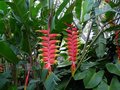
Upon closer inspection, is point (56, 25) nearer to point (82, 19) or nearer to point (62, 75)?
point (82, 19)

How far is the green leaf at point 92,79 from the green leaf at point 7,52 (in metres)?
0.32

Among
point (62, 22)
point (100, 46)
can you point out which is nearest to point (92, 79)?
point (100, 46)

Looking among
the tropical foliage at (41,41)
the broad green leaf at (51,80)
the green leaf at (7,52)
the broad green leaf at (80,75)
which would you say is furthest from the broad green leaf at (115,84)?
the green leaf at (7,52)

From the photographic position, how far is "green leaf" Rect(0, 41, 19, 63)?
3.57 feet

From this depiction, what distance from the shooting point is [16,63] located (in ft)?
3.96

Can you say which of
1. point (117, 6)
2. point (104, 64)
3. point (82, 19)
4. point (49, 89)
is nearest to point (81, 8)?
point (82, 19)

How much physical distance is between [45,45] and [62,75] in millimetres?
542

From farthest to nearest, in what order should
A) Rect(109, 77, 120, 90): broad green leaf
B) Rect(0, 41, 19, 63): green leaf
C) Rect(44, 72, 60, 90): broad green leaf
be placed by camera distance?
Rect(109, 77, 120, 90): broad green leaf
Rect(0, 41, 19, 63): green leaf
Rect(44, 72, 60, 90): broad green leaf

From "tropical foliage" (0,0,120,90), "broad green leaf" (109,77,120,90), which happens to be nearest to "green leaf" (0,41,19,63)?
"tropical foliage" (0,0,120,90)

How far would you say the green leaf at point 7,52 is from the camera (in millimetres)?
1088

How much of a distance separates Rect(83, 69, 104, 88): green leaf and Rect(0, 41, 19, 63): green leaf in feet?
1.04

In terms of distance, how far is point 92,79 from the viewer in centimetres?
123

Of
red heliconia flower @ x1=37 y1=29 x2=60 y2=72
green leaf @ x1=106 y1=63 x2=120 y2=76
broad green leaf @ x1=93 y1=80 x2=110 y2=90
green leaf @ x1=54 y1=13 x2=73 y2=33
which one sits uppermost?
green leaf @ x1=54 y1=13 x2=73 y2=33

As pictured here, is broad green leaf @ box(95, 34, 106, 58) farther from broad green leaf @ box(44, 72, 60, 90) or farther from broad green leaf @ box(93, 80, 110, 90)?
broad green leaf @ box(44, 72, 60, 90)
